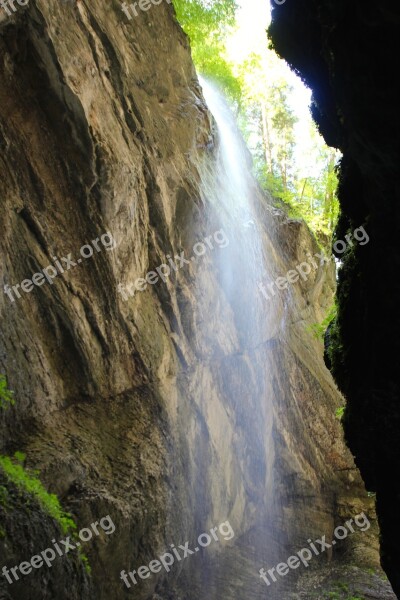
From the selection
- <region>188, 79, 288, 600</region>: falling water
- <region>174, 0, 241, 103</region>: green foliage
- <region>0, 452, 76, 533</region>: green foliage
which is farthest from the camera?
<region>174, 0, 241, 103</region>: green foliage

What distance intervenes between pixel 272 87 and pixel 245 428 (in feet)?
63.1

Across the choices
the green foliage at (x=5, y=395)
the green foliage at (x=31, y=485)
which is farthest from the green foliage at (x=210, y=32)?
the green foliage at (x=31, y=485)

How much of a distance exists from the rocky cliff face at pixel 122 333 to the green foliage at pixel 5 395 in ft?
1.03

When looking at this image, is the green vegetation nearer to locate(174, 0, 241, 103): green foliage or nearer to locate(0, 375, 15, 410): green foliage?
locate(174, 0, 241, 103): green foliage

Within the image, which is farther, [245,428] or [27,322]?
[245,428]

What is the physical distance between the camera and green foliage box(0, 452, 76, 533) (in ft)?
18.9

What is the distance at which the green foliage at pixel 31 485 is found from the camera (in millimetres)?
5762

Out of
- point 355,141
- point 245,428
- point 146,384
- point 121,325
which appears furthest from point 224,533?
point 355,141

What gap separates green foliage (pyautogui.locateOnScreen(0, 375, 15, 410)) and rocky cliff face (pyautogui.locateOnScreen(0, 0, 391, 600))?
0.32m

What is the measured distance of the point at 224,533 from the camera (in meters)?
12.4

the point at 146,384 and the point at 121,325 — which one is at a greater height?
the point at 121,325

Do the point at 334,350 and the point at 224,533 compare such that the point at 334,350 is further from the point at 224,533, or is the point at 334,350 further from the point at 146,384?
the point at 224,533

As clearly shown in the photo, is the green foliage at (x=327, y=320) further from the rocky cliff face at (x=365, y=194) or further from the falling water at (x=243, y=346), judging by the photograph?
the falling water at (x=243, y=346)

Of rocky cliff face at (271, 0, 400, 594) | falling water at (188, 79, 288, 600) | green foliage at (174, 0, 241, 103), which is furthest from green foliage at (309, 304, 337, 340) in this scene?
green foliage at (174, 0, 241, 103)
